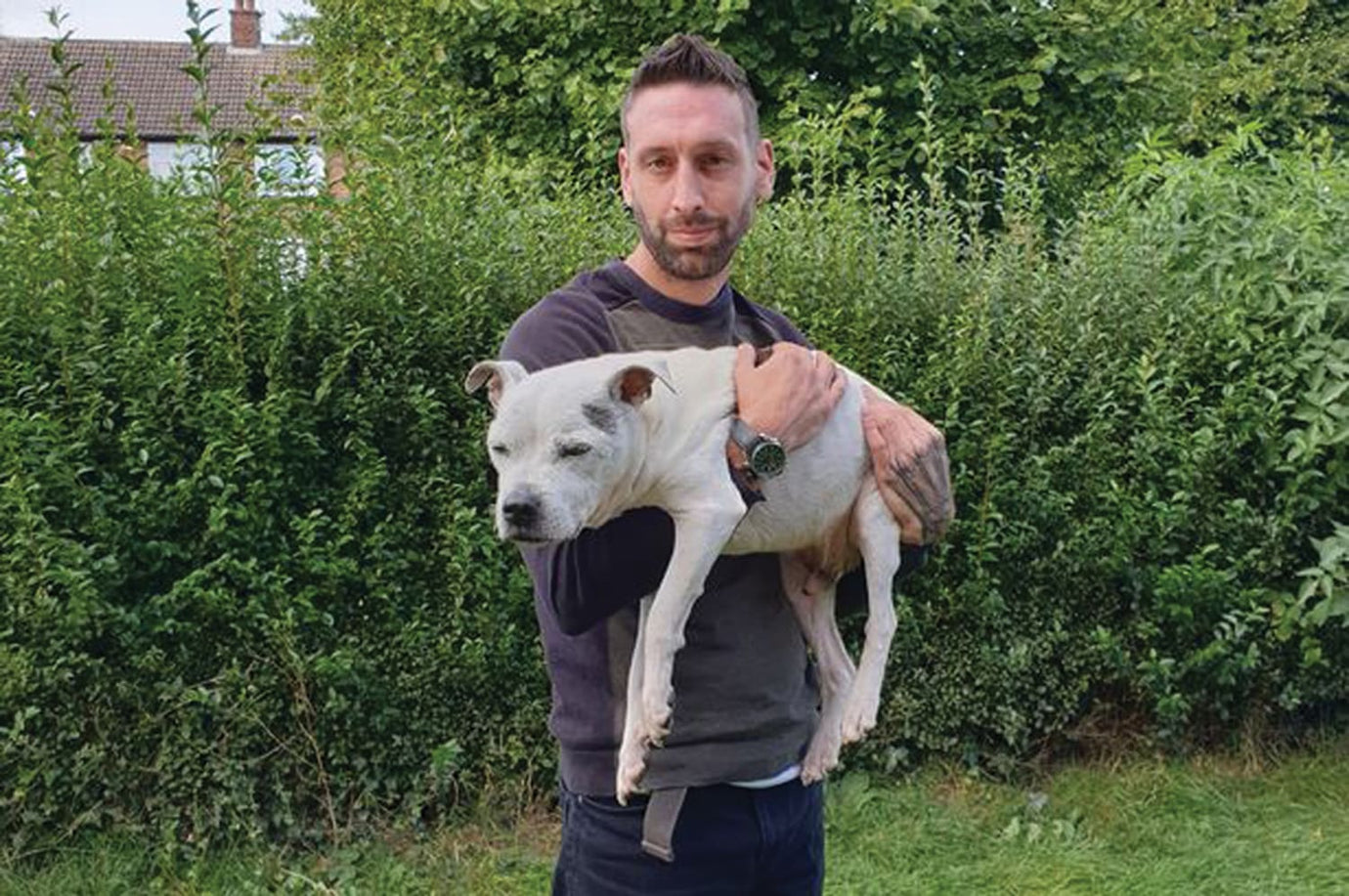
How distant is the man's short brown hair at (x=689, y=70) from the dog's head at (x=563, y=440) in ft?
1.82

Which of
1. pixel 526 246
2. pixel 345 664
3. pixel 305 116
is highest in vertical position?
pixel 305 116

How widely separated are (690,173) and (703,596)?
76 centimetres

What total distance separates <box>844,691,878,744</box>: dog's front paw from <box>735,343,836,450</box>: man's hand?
530 mm

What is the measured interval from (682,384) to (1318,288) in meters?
4.38

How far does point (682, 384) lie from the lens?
84.4 inches

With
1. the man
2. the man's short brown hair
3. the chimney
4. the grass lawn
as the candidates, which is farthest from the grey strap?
the chimney

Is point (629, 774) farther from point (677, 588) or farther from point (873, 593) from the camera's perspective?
point (873, 593)

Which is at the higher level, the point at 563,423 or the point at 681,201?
the point at 681,201

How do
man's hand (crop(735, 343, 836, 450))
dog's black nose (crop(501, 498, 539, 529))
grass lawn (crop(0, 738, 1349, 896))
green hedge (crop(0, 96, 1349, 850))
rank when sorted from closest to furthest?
dog's black nose (crop(501, 498, 539, 529)) < man's hand (crop(735, 343, 836, 450)) < green hedge (crop(0, 96, 1349, 850)) < grass lawn (crop(0, 738, 1349, 896))

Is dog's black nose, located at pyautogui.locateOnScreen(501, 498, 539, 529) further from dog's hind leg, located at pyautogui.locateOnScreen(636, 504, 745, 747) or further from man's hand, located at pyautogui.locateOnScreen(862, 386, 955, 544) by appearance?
man's hand, located at pyautogui.locateOnScreen(862, 386, 955, 544)

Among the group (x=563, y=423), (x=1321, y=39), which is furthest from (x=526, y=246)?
(x=1321, y=39)

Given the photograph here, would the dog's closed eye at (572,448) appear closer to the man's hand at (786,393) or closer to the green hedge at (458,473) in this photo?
the man's hand at (786,393)

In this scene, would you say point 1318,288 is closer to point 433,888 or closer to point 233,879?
point 433,888

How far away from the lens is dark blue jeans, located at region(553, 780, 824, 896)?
230cm
